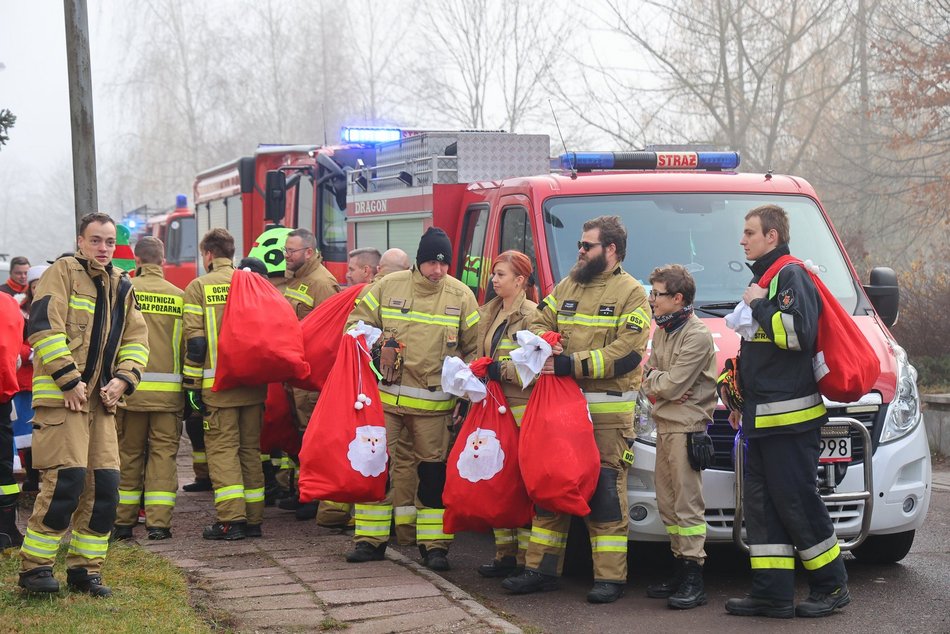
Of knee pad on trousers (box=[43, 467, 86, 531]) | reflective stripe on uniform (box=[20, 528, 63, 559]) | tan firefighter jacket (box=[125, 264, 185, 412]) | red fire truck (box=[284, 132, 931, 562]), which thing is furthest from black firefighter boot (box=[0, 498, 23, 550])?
red fire truck (box=[284, 132, 931, 562])

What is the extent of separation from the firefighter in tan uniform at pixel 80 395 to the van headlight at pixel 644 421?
2549mm

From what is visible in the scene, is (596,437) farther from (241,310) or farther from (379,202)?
(379,202)

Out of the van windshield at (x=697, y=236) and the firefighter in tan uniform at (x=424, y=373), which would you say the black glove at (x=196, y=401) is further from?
the van windshield at (x=697, y=236)

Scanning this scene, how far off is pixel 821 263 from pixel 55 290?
4301 millimetres

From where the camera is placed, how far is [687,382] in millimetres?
5844

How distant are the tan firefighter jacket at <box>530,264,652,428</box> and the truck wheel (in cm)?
176

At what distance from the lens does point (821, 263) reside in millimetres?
7066

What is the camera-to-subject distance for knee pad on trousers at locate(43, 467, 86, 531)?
556 centimetres

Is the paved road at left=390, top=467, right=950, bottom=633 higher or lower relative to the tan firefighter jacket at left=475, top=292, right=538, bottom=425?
lower

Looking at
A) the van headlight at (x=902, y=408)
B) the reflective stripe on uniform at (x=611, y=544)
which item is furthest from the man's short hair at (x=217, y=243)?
the van headlight at (x=902, y=408)

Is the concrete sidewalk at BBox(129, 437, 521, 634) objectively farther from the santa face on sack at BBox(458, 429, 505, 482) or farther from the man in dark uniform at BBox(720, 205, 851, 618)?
the man in dark uniform at BBox(720, 205, 851, 618)

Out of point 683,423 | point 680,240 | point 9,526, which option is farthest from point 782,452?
point 9,526

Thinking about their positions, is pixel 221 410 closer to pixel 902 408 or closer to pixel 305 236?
pixel 305 236

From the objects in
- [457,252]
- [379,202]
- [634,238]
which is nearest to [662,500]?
[634,238]
